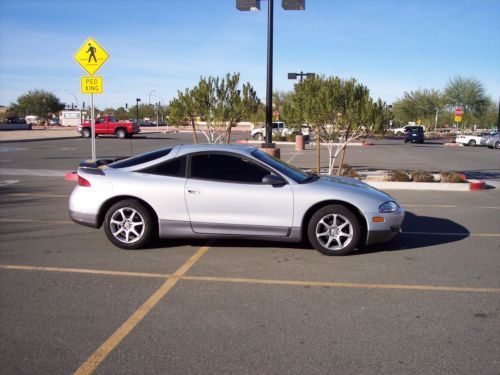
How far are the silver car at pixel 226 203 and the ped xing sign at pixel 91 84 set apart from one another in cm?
674

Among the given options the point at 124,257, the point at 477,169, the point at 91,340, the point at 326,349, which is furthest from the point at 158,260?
the point at 477,169

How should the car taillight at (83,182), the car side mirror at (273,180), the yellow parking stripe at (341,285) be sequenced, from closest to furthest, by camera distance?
the yellow parking stripe at (341,285), the car side mirror at (273,180), the car taillight at (83,182)

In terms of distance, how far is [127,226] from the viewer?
20.8 ft

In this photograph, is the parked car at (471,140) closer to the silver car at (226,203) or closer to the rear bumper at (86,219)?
the silver car at (226,203)

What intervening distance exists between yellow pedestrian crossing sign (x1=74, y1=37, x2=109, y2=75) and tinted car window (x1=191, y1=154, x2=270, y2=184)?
23.7 feet

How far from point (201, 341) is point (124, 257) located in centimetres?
261

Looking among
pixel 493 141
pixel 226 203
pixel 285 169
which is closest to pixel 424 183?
pixel 285 169

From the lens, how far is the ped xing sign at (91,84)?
12508 millimetres

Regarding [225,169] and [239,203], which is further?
[225,169]

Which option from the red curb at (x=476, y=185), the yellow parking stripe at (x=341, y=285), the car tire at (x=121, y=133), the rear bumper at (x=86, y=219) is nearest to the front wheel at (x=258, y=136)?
the car tire at (x=121, y=133)

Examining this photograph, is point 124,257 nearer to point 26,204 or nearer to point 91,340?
point 91,340

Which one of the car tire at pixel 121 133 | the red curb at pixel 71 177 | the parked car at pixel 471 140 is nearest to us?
the red curb at pixel 71 177

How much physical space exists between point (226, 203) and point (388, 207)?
6.85 feet

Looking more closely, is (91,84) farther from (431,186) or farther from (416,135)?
(416,135)
